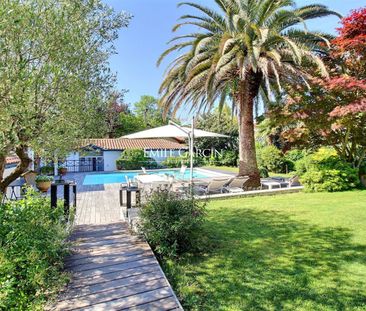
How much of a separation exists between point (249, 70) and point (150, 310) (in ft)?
39.1

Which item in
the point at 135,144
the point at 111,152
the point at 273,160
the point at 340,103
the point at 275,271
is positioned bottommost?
the point at 275,271

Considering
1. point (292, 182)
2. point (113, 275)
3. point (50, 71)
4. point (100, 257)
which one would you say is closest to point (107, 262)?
point (100, 257)

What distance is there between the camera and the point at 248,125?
46.6 ft

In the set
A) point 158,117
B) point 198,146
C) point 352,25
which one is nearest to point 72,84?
point 352,25

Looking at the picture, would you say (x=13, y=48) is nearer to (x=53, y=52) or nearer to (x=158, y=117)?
(x=53, y=52)

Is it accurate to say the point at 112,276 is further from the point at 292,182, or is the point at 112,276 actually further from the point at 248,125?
the point at 292,182

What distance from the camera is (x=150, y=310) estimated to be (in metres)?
4.15

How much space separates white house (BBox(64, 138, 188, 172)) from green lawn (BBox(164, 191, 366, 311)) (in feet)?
68.2

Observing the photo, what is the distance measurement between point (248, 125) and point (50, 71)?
35.6 ft

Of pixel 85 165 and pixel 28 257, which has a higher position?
pixel 85 165

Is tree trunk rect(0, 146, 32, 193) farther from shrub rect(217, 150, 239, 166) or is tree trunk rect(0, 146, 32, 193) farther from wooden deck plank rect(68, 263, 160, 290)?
shrub rect(217, 150, 239, 166)

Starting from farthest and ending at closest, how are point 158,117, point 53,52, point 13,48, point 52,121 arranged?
point 158,117
point 52,121
point 53,52
point 13,48

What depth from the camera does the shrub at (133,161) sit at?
3003 cm

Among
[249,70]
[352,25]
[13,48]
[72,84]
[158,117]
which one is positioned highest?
[158,117]
